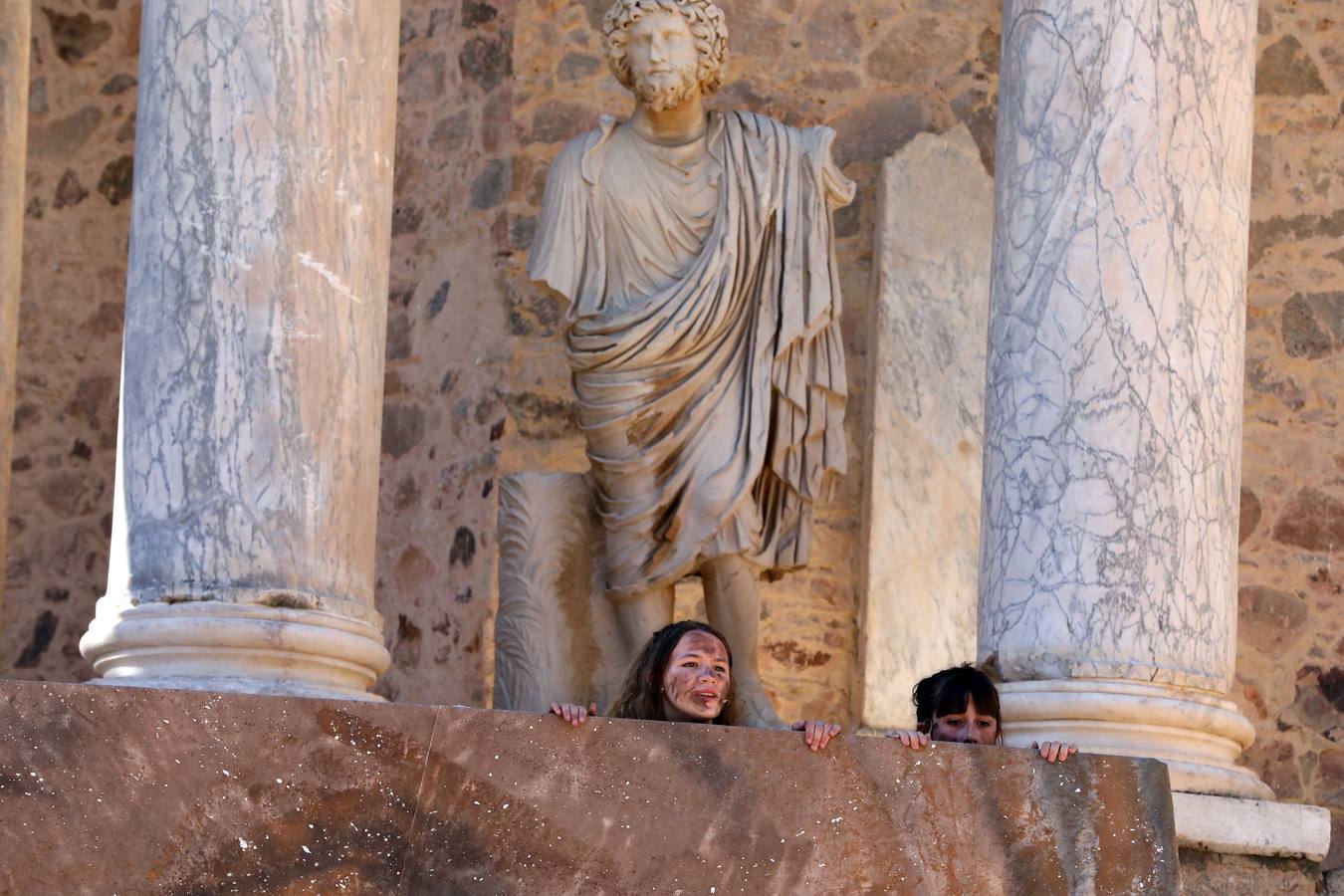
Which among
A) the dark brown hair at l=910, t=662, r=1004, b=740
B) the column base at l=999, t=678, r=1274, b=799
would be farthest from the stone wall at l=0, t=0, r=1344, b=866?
the dark brown hair at l=910, t=662, r=1004, b=740

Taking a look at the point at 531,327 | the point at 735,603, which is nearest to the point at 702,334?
the point at 735,603

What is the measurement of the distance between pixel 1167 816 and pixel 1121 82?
218 cm

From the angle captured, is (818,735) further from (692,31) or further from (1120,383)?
(692,31)

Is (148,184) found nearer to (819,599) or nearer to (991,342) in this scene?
(991,342)

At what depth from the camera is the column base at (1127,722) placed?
21.4 ft

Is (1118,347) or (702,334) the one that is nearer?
(1118,347)

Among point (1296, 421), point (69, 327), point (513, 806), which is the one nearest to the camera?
point (513, 806)

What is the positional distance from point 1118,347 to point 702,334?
1.23 m

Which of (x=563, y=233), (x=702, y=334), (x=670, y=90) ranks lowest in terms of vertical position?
(x=702, y=334)

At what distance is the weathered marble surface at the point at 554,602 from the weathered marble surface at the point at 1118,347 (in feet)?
3.76

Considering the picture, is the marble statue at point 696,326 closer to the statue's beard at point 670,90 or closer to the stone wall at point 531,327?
A: the statue's beard at point 670,90

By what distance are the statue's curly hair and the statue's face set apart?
Answer: 2cm

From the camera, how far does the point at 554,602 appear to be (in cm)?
730

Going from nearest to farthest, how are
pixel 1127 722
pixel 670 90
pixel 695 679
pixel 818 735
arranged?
pixel 818 735 → pixel 695 679 → pixel 1127 722 → pixel 670 90
